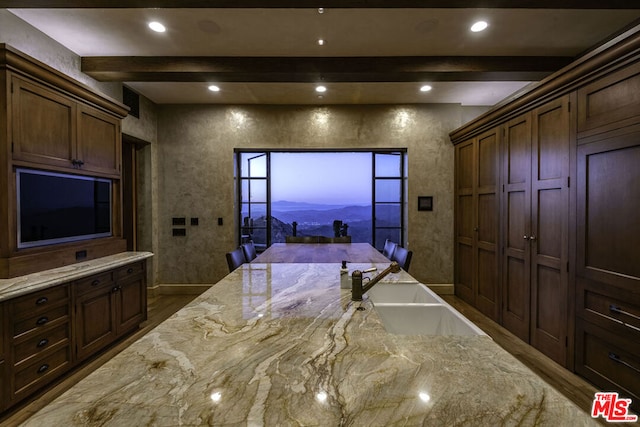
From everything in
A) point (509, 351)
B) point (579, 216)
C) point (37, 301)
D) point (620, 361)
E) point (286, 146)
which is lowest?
point (509, 351)

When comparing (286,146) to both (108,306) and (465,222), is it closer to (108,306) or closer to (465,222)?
(465,222)

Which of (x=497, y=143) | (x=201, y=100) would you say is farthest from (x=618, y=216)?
(x=201, y=100)

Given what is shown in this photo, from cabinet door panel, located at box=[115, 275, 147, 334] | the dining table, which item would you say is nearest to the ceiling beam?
the dining table

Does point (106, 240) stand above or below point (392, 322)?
above

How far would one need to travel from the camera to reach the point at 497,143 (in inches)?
132

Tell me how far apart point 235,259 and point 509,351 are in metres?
2.55

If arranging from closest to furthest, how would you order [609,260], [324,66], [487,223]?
[609,260]
[324,66]
[487,223]

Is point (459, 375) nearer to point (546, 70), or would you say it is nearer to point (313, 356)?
point (313, 356)

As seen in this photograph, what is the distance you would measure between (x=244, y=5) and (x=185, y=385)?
2.38m

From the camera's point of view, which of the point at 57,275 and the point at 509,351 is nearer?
the point at 57,275

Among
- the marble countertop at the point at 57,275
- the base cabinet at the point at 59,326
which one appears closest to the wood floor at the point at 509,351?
the base cabinet at the point at 59,326

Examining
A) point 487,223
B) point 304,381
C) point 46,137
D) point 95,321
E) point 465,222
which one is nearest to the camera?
point 304,381

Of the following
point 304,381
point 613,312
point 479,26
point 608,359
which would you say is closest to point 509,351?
point 608,359

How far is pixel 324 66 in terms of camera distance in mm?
3174
